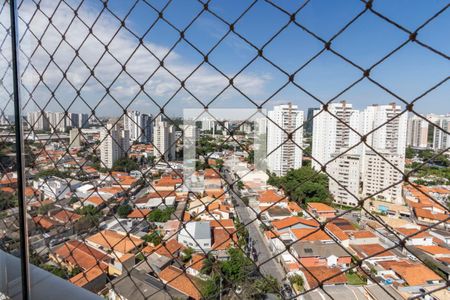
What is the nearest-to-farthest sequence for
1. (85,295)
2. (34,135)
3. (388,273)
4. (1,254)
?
1. (85,295)
2. (1,254)
3. (34,135)
4. (388,273)

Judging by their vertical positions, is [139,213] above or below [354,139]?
below

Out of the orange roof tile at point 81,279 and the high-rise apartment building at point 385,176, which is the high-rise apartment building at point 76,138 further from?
the high-rise apartment building at point 385,176

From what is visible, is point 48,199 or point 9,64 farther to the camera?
point 48,199

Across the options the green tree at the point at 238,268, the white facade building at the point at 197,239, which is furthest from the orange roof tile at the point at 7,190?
the green tree at the point at 238,268

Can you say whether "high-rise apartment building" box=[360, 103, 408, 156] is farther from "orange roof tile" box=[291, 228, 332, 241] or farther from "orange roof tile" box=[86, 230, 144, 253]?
"orange roof tile" box=[86, 230, 144, 253]

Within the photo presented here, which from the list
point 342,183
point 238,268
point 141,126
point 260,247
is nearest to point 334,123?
point 260,247

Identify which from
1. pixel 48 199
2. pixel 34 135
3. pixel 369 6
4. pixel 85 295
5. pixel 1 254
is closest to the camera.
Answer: pixel 369 6

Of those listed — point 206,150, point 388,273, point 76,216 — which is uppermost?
point 206,150

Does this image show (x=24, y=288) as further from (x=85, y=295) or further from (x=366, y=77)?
(x=366, y=77)

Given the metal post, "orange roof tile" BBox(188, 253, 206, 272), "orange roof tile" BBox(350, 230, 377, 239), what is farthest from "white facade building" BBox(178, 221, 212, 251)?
"orange roof tile" BBox(350, 230, 377, 239)

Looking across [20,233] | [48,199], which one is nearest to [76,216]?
[48,199]

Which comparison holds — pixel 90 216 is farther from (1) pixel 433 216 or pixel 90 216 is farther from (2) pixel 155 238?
(1) pixel 433 216
